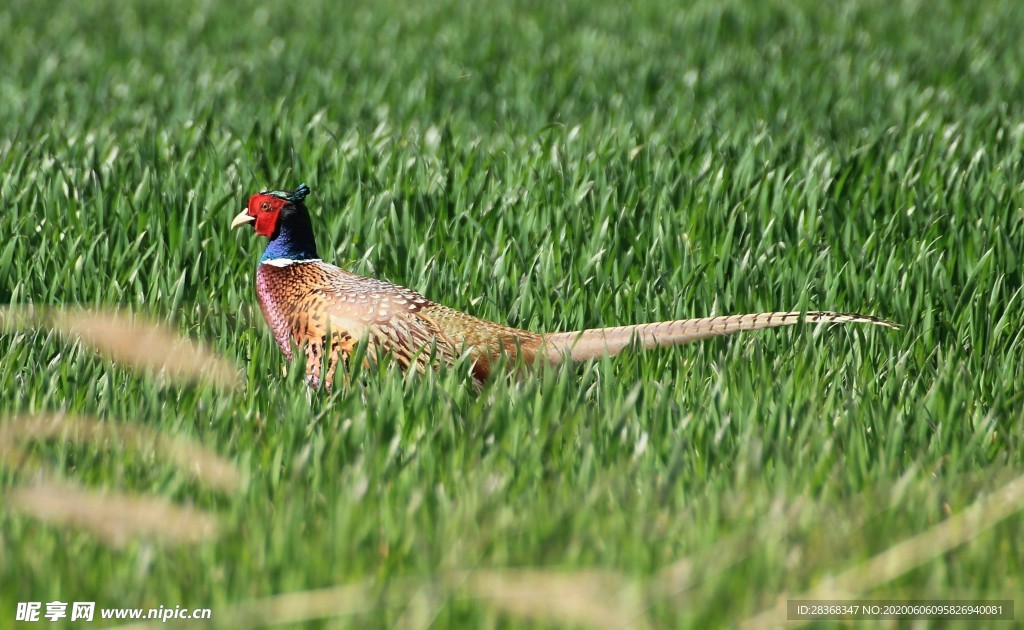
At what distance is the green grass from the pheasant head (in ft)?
1.01

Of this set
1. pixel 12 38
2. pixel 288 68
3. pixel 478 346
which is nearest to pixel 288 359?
pixel 478 346

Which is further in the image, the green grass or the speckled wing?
the speckled wing

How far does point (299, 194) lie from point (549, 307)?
91 cm

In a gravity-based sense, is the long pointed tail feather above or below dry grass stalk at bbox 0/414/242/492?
above

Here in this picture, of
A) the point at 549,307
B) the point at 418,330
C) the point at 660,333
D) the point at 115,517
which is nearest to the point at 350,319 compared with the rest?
the point at 418,330

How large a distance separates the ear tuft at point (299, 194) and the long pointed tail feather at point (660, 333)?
36.2 inches

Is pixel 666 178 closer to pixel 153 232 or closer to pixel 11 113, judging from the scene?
pixel 153 232

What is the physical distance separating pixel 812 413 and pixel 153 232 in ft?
9.11

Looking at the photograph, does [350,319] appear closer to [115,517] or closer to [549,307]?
[549,307]

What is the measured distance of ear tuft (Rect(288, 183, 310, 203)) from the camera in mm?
3813

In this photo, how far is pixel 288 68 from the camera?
8.61m

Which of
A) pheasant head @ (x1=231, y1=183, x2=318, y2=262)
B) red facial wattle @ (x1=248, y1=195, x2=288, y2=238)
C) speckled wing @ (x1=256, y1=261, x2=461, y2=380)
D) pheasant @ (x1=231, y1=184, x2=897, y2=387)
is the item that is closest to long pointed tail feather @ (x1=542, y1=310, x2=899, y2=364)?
pheasant @ (x1=231, y1=184, x2=897, y2=387)

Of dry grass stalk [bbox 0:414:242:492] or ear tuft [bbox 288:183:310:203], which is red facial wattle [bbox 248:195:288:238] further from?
dry grass stalk [bbox 0:414:242:492]

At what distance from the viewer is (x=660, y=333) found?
3.53 meters
